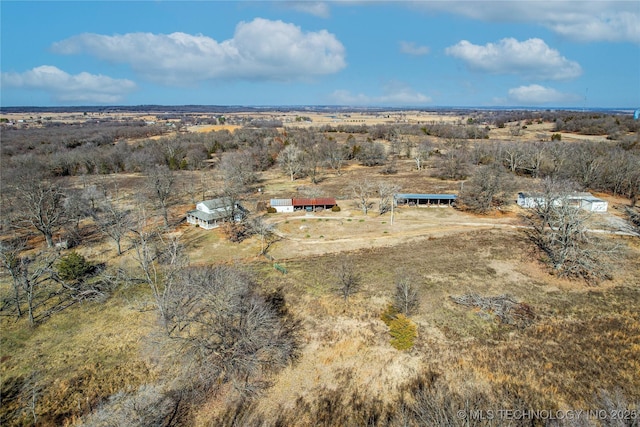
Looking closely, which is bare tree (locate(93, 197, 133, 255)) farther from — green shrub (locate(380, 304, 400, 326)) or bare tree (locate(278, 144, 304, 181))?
bare tree (locate(278, 144, 304, 181))

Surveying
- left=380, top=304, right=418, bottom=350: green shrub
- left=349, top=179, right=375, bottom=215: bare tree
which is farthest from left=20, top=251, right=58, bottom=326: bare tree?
left=349, top=179, right=375, bottom=215: bare tree

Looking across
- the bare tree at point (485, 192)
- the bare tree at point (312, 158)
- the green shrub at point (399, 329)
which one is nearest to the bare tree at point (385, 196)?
the bare tree at point (485, 192)

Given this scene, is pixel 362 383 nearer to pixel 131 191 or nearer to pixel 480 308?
pixel 480 308

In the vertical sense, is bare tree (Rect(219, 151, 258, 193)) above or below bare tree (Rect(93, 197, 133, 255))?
above

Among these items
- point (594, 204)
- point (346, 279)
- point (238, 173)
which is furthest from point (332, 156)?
point (346, 279)

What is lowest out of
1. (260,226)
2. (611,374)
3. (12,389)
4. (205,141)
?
(12,389)

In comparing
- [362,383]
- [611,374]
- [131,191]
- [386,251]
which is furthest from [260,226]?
[131,191]

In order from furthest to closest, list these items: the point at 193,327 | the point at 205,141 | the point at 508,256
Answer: the point at 205,141 → the point at 508,256 → the point at 193,327
